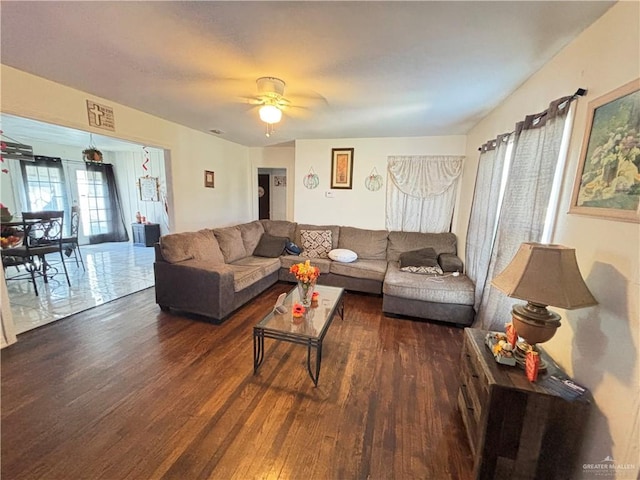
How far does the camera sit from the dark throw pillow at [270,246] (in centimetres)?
418

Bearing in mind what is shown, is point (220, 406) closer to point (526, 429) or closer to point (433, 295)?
point (526, 429)

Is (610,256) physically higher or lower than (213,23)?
lower

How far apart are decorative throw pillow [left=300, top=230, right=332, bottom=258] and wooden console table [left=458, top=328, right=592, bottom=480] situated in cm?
313

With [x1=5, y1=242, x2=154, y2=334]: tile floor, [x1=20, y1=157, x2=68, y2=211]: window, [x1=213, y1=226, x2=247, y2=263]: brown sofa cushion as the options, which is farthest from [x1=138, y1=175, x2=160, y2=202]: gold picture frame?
[x1=213, y1=226, x2=247, y2=263]: brown sofa cushion

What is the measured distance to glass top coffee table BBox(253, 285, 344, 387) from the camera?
195 cm

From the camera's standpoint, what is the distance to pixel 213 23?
147cm

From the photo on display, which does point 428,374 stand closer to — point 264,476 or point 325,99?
point 264,476

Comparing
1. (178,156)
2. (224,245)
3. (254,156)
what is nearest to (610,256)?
(224,245)

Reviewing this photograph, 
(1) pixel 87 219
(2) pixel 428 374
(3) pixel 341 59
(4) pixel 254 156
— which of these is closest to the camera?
(3) pixel 341 59

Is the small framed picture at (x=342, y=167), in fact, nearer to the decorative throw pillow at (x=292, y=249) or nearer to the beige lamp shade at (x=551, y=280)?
the decorative throw pillow at (x=292, y=249)

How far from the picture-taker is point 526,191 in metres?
1.89

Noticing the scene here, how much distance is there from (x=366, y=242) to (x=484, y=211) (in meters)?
1.84

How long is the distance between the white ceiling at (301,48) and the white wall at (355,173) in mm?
1353

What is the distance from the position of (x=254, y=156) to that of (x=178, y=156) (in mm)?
1910
